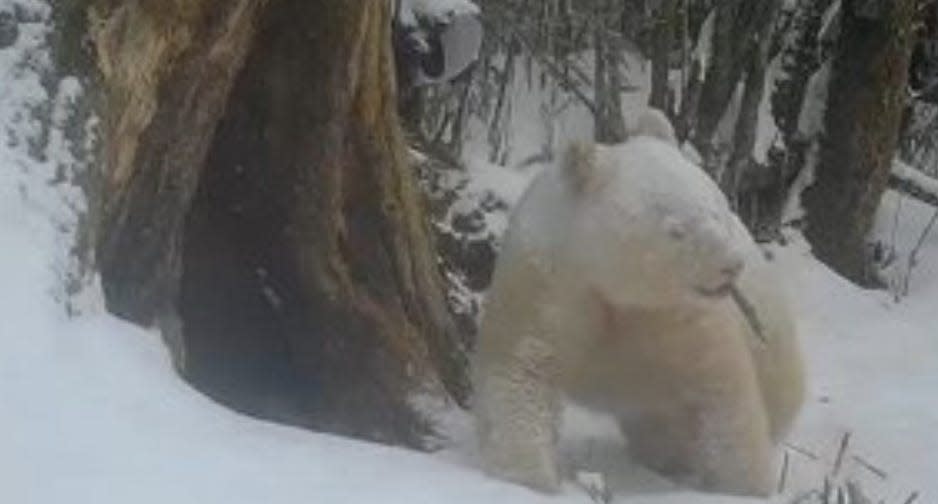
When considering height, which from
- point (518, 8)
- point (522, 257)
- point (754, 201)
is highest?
point (522, 257)

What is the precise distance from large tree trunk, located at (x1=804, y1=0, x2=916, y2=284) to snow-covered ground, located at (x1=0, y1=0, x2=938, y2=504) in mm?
2757

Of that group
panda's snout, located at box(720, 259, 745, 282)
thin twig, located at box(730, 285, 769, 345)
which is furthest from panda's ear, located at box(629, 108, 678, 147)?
panda's snout, located at box(720, 259, 745, 282)

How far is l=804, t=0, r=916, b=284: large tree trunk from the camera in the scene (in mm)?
7664

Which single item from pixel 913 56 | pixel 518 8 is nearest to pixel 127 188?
pixel 518 8

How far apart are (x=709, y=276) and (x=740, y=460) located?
564 mm

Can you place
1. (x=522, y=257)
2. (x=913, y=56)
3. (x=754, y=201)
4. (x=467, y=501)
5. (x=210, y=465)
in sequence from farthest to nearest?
1. (x=913, y=56)
2. (x=754, y=201)
3. (x=522, y=257)
4. (x=467, y=501)
5. (x=210, y=465)

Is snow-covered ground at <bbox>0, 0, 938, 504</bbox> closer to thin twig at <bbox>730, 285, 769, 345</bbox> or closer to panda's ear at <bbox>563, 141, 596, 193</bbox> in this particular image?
thin twig at <bbox>730, 285, 769, 345</bbox>

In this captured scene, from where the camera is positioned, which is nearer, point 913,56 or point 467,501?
point 467,501

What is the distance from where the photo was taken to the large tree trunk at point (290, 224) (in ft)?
14.3

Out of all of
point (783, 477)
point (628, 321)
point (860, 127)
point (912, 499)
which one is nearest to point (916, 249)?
point (860, 127)

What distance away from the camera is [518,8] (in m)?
8.03

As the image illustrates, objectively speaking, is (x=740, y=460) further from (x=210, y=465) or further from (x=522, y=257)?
(x=210, y=465)

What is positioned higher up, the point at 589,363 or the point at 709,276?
the point at 709,276

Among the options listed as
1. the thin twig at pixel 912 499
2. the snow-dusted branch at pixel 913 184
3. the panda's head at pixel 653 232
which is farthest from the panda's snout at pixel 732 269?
the snow-dusted branch at pixel 913 184
